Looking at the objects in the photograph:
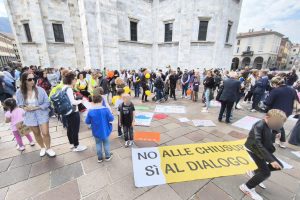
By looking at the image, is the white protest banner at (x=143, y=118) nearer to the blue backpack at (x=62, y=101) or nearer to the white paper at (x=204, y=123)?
the white paper at (x=204, y=123)

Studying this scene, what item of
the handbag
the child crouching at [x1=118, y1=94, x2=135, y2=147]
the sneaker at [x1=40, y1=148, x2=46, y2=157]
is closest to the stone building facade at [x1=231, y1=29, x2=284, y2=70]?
the child crouching at [x1=118, y1=94, x2=135, y2=147]

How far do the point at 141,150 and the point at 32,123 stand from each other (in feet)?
8.39

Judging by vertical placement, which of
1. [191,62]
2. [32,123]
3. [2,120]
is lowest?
[2,120]

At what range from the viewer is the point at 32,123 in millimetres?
3078

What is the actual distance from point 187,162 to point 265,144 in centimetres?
157

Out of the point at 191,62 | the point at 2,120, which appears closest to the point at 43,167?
the point at 2,120

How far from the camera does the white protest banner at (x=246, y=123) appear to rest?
5.39m

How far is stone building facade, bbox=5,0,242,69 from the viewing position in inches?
600

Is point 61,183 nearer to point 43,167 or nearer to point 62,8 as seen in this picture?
point 43,167

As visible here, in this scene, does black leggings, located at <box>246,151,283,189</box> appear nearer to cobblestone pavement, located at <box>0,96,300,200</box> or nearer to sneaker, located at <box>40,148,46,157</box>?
cobblestone pavement, located at <box>0,96,300,200</box>

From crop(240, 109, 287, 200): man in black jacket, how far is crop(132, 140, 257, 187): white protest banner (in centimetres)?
80

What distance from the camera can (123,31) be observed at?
55.9 ft

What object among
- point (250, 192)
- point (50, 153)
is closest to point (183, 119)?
point (250, 192)

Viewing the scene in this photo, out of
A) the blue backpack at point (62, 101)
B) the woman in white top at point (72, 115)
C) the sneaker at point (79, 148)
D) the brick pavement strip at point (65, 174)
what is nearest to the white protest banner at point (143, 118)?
the sneaker at point (79, 148)
